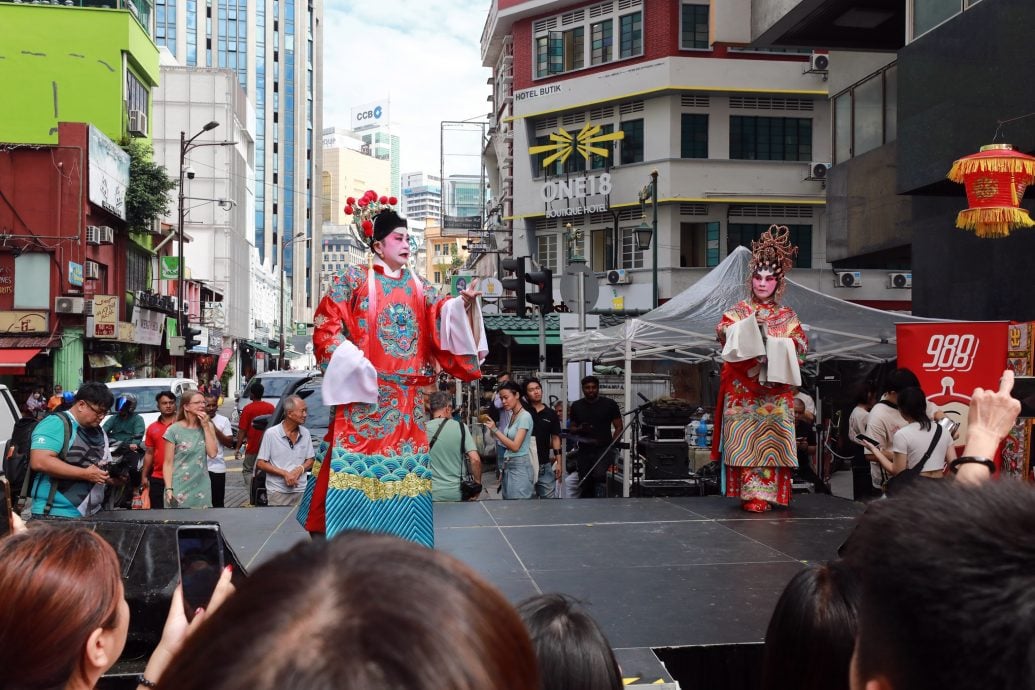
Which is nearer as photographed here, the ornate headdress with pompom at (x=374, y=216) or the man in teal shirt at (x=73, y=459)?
the ornate headdress with pompom at (x=374, y=216)

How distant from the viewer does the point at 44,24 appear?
94.0 ft

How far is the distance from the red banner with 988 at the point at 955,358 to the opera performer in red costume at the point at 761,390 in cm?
83

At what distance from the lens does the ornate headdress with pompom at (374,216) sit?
18.2 feet

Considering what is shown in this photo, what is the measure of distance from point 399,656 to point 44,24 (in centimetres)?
3270

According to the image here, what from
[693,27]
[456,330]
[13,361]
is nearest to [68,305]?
[13,361]

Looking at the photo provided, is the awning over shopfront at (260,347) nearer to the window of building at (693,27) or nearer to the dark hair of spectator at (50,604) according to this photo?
the window of building at (693,27)

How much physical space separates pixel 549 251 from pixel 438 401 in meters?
24.4

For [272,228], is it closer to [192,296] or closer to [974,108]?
[192,296]

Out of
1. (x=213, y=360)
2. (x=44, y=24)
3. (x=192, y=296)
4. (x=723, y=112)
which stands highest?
(x=44, y=24)

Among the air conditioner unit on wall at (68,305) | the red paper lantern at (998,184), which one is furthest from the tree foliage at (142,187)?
the red paper lantern at (998,184)

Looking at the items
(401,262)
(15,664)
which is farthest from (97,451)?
(15,664)

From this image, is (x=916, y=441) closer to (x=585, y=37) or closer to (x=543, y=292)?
(x=543, y=292)

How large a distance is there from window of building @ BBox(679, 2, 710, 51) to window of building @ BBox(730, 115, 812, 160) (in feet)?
8.10

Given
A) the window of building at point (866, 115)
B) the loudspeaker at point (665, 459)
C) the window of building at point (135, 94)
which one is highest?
the window of building at point (135, 94)
